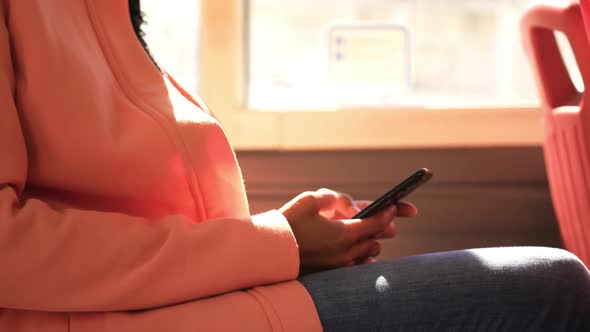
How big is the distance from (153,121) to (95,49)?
12 centimetres

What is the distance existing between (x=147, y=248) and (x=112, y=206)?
0.10 meters

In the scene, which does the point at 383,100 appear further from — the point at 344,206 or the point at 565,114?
the point at 344,206

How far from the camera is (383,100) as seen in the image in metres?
1.74

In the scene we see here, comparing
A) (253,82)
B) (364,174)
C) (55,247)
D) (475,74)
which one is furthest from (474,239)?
(55,247)

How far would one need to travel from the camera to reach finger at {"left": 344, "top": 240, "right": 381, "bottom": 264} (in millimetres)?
862

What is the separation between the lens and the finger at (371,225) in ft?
2.89

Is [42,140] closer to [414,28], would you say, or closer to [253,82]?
[253,82]

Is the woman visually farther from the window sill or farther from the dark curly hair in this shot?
the window sill

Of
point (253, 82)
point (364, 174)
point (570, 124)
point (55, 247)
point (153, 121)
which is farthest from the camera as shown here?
point (253, 82)

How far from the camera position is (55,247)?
0.65 meters

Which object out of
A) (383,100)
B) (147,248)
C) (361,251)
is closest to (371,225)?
(361,251)

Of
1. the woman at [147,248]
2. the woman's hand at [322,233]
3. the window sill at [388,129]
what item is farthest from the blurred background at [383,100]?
the woman at [147,248]

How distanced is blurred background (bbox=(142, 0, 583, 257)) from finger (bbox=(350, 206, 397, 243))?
0.70 m

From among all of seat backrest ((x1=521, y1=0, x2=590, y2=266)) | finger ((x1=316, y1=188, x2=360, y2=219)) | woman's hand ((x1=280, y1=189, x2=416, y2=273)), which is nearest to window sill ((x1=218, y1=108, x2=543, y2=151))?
seat backrest ((x1=521, y1=0, x2=590, y2=266))
